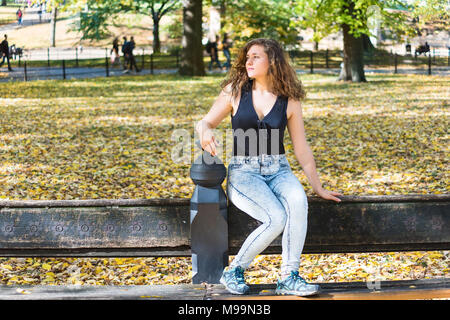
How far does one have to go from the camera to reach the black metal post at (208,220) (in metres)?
3.95

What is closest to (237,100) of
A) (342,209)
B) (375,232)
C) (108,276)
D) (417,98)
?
(342,209)

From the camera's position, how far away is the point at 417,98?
1894 cm

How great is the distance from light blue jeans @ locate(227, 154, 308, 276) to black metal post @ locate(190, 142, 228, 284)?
5.0 inches

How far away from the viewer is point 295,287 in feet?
12.4

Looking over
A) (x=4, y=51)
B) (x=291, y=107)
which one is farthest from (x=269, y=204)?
(x=4, y=51)

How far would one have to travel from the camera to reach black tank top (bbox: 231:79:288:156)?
13.2ft

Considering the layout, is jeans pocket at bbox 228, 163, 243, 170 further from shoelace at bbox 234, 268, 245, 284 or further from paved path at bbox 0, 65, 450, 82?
paved path at bbox 0, 65, 450, 82

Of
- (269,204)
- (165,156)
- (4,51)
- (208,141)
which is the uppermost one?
(4,51)

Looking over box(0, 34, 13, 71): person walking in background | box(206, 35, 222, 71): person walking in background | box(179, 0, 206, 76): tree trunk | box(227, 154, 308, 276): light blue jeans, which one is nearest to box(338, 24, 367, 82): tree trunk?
box(179, 0, 206, 76): tree trunk

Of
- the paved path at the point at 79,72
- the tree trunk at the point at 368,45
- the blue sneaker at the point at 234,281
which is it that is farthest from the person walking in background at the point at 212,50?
the blue sneaker at the point at 234,281

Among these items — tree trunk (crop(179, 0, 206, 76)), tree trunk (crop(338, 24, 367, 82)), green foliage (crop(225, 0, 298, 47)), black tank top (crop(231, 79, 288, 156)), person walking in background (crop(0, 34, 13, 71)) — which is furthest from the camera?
green foliage (crop(225, 0, 298, 47))

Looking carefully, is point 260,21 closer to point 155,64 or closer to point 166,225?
point 155,64

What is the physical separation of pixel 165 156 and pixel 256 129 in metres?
6.93
